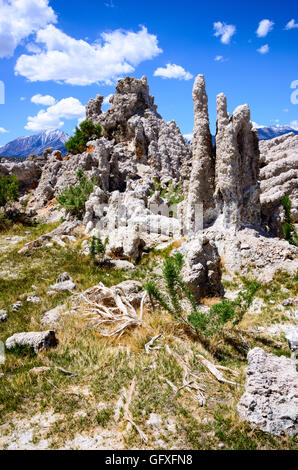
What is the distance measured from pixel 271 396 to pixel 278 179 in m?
21.5

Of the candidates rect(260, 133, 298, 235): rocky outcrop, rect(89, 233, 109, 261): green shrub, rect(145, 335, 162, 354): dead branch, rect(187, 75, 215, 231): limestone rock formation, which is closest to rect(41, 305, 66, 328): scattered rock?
rect(145, 335, 162, 354): dead branch

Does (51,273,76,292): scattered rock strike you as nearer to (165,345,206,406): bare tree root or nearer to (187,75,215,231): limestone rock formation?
(165,345,206,406): bare tree root

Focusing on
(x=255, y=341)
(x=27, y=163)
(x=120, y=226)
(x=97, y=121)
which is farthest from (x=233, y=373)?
(x=97, y=121)

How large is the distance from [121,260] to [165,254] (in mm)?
2324

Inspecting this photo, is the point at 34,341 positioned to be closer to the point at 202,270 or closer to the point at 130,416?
the point at 130,416

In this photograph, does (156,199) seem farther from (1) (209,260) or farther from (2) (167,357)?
(2) (167,357)

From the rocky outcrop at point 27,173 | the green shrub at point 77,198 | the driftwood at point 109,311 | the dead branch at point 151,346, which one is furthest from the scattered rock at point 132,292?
the rocky outcrop at point 27,173

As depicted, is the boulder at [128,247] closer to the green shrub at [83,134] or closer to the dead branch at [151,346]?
the dead branch at [151,346]

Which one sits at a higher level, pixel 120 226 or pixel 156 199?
pixel 156 199

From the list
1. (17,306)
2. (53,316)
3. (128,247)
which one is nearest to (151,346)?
(53,316)

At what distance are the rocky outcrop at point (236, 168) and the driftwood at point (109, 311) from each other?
758 cm

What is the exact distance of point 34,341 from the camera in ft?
19.5

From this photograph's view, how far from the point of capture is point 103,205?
2159 centimetres

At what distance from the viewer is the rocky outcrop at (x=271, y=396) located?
3.55 meters
